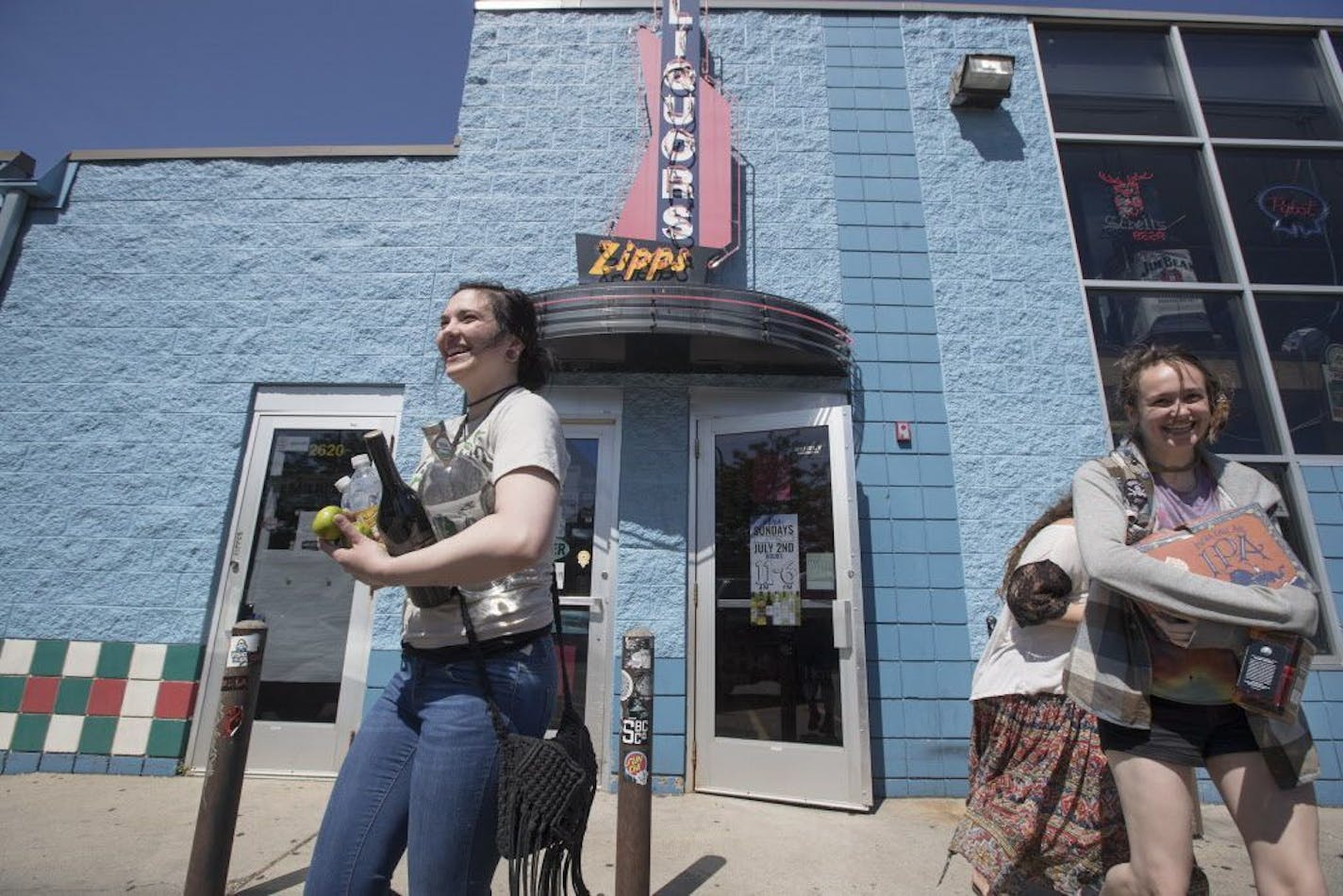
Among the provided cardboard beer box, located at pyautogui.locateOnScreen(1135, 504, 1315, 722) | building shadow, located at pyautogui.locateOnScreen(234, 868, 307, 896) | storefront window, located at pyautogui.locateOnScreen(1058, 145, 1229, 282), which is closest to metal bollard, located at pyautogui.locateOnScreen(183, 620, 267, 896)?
building shadow, located at pyautogui.locateOnScreen(234, 868, 307, 896)

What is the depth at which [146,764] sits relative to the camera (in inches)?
170

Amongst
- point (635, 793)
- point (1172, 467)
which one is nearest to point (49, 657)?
point (635, 793)

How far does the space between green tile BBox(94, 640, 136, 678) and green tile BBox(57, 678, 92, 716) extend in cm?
11

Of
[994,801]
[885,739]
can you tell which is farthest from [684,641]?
[994,801]

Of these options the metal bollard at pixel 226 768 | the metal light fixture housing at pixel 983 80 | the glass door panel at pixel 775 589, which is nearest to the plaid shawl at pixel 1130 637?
the glass door panel at pixel 775 589

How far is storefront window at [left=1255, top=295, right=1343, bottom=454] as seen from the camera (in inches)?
194

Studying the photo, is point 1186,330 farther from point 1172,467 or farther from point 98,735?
point 98,735

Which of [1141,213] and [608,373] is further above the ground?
[1141,213]

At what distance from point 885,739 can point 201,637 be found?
462 cm

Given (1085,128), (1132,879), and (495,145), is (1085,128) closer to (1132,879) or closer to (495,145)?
(495,145)

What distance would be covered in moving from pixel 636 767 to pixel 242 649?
169 cm

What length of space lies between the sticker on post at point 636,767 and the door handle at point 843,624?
1.86m

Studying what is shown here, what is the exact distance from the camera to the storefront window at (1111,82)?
577cm

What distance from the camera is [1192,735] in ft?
5.65
